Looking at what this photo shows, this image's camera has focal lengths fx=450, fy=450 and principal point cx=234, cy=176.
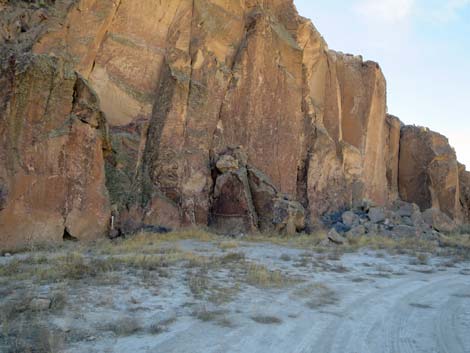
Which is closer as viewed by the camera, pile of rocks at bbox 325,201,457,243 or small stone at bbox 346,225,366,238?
small stone at bbox 346,225,366,238

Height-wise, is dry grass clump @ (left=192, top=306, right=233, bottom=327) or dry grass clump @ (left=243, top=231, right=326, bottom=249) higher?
dry grass clump @ (left=243, top=231, right=326, bottom=249)

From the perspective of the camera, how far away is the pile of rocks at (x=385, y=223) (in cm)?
2504

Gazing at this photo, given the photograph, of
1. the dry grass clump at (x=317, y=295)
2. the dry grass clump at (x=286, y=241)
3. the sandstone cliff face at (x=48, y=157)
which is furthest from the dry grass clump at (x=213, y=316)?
the dry grass clump at (x=286, y=241)

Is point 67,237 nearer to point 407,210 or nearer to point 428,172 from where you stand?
point 407,210

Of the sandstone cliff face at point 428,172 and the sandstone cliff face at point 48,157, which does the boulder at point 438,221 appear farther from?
the sandstone cliff face at point 48,157

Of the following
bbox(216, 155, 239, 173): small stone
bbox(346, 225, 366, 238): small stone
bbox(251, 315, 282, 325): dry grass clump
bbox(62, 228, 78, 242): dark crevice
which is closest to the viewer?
bbox(251, 315, 282, 325): dry grass clump

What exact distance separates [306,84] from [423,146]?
1575cm

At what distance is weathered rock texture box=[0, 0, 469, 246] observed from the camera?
53.0ft

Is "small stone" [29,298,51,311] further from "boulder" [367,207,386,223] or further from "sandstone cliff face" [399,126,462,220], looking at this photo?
"sandstone cliff face" [399,126,462,220]

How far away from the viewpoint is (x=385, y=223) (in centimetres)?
2659

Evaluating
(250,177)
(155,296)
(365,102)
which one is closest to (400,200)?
(365,102)

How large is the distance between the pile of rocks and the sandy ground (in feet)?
41.6

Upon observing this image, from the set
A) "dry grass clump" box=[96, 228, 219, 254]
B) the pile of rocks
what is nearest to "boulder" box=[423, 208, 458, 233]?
the pile of rocks

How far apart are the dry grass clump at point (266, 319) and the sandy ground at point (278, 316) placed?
0.05ft
